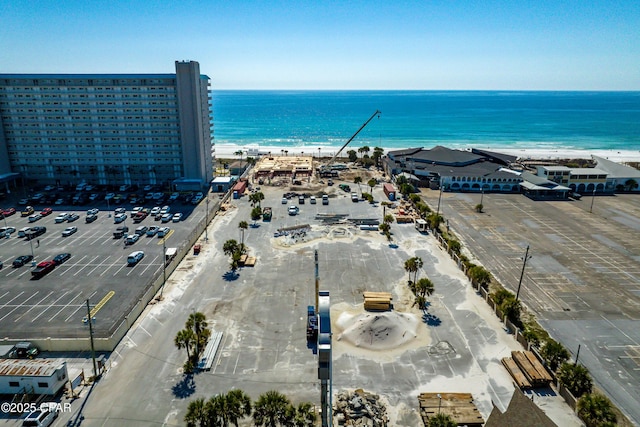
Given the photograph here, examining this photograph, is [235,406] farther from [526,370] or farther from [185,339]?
[526,370]

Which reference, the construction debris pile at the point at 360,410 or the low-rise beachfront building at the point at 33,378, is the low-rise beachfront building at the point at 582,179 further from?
the low-rise beachfront building at the point at 33,378

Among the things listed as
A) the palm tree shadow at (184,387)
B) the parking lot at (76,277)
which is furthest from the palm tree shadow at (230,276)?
the palm tree shadow at (184,387)

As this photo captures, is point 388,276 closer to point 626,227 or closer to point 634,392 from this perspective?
point 634,392

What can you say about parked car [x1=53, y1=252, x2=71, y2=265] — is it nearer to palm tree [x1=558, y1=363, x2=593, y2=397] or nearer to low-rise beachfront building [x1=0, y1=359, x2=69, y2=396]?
low-rise beachfront building [x1=0, y1=359, x2=69, y2=396]

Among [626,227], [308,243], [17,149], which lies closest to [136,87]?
[17,149]

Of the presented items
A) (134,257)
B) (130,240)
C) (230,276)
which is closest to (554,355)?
(230,276)

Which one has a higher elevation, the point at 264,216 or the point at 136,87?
the point at 136,87

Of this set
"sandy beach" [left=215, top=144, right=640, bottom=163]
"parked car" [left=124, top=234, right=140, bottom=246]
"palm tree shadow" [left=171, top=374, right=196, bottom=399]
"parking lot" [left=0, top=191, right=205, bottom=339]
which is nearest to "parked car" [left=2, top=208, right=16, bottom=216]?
"parking lot" [left=0, top=191, right=205, bottom=339]
